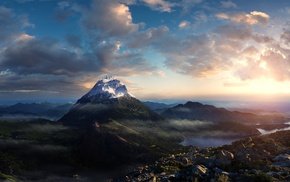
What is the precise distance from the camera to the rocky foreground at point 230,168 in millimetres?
46691

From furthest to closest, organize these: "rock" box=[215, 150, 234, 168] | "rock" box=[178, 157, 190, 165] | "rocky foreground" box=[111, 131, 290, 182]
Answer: "rock" box=[178, 157, 190, 165] → "rock" box=[215, 150, 234, 168] → "rocky foreground" box=[111, 131, 290, 182]

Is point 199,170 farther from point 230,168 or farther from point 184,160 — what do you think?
point 184,160

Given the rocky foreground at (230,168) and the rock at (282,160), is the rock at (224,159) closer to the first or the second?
the rocky foreground at (230,168)

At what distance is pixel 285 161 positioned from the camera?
178ft

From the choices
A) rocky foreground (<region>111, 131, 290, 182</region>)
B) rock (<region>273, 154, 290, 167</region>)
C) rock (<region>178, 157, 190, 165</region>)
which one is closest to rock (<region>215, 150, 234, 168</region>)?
rocky foreground (<region>111, 131, 290, 182</region>)

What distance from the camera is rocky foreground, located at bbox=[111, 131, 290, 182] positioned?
46691mm

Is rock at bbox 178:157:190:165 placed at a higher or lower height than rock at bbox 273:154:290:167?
lower

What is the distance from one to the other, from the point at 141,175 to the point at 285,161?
29694 millimetres

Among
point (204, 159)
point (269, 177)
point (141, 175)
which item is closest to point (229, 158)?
point (204, 159)

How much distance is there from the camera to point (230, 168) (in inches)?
2080

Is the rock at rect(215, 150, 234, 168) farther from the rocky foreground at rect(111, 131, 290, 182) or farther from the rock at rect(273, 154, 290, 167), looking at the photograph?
the rock at rect(273, 154, 290, 167)

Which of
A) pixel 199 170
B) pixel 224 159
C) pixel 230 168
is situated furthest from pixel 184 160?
pixel 199 170

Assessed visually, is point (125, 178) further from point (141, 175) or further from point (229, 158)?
point (229, 158)

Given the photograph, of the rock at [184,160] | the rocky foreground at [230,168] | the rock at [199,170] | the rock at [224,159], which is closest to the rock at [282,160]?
the rocky foreground at [230,168]
